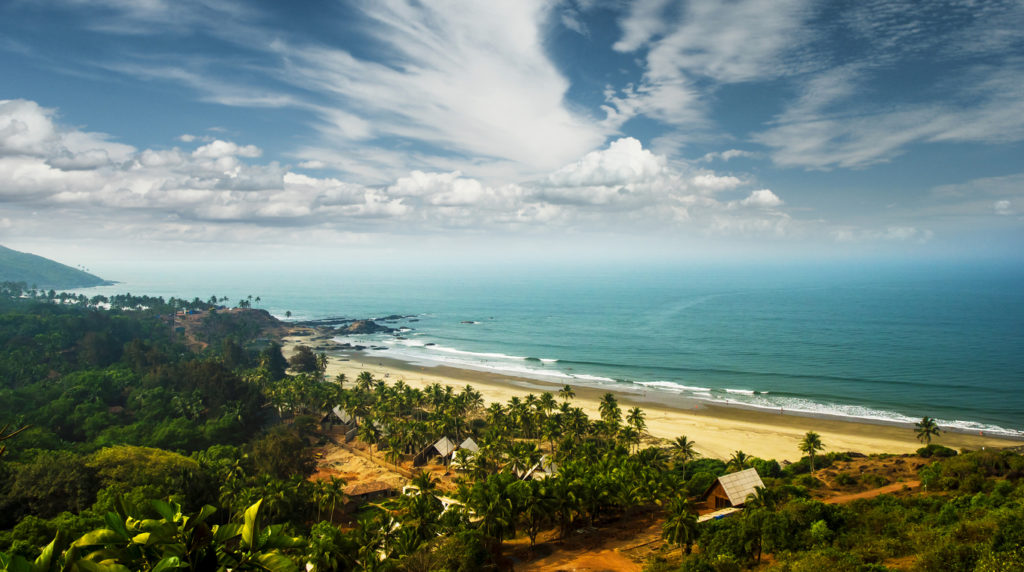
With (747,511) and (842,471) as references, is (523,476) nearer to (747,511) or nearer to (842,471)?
(747,511)

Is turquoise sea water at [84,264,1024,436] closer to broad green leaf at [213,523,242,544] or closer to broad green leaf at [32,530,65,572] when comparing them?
broad green leaf at [213,523,242,544]

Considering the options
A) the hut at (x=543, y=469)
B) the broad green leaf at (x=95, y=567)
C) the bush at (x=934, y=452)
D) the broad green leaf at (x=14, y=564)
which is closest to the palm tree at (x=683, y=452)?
the hut at (x=543, y=469)

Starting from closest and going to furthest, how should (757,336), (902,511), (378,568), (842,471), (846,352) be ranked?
(378,568) < (902,511) < (842,471) < (846,352) < (757,336)

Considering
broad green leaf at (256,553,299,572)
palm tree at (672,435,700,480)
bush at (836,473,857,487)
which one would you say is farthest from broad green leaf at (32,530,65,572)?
bush at (836,473,857,487)

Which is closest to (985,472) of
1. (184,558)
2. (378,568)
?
(378,568)

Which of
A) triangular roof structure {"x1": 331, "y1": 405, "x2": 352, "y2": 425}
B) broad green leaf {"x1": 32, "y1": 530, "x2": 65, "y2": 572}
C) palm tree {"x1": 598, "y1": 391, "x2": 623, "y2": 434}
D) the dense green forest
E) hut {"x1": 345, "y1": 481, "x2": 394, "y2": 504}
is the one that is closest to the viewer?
broad green leaf {"x1": 32, "y1": 530, "x2": 65, "y2": 572}
